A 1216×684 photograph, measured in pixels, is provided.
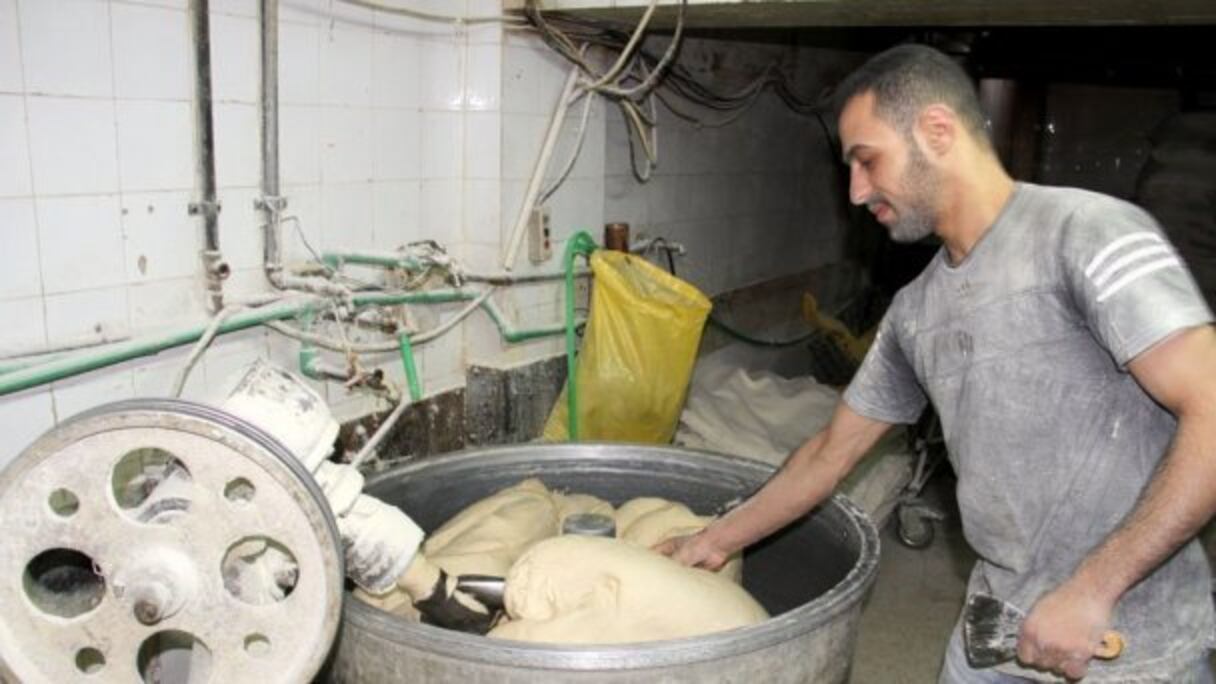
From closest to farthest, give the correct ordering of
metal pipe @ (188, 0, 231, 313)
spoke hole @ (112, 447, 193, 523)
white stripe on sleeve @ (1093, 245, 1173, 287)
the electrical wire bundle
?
spoke hole @ (112, 447, 193, 523) < white stripe on sleeve @ (1093, 245, 1173, 287) < metal pipe @ (188, 0, 231, 313) < the electrical wire bundle

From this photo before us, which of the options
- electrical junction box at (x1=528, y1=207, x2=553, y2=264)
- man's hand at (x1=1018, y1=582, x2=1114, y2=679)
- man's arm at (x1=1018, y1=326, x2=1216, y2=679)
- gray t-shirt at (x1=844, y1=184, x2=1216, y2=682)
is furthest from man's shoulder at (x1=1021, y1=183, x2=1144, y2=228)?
electrical junction box at (x1=528, y1=207, x2=553, y2=264)

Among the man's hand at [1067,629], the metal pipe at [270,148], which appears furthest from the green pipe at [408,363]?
the man's hand at [1067,629]

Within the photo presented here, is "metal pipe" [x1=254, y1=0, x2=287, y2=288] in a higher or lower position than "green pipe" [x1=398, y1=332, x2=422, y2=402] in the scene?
higher

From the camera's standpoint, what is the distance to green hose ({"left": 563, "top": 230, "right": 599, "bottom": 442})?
10.5ft

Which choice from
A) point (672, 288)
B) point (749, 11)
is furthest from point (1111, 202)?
point (672, 288)

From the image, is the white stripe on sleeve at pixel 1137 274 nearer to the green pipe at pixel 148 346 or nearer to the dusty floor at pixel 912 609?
the dusty floor at pixel 912 609

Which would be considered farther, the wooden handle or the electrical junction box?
the electrical junction box

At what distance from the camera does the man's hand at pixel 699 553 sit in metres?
1.92

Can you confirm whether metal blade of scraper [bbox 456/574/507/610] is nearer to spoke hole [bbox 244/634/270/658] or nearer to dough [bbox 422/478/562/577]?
dough [bbox 422/478/562/577]

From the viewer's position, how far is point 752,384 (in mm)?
3889

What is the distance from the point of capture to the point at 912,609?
357cm

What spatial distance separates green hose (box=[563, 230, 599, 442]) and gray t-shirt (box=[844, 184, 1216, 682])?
1638 mm

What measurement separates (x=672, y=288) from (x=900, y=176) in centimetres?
157

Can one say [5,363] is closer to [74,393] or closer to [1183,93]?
[74,393]
